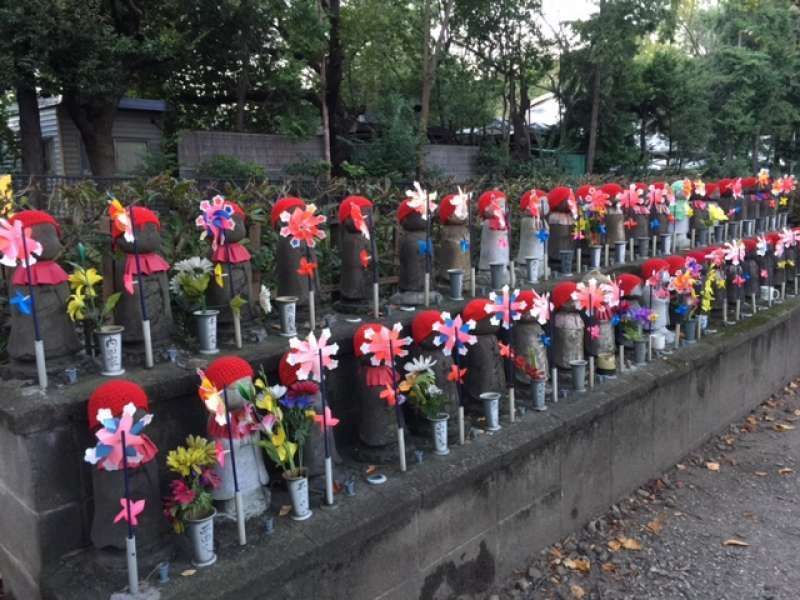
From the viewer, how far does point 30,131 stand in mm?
12102

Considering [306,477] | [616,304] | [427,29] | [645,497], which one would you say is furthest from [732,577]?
[427,29]

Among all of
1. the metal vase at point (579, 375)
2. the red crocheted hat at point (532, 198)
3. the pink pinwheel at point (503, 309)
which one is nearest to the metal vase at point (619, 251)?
the red crocheted hat at point (532, 198)

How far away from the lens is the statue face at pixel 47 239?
2482 millimetres

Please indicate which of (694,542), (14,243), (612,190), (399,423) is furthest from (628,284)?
(14,243)

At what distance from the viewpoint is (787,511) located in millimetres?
4121

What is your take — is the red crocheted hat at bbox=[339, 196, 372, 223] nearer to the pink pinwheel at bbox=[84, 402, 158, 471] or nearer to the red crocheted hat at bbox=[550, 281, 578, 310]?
the red crocheted hat at bbox=[550, 281, 578, 310]

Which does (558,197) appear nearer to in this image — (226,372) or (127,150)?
(226,372)

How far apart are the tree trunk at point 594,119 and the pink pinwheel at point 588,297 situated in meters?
13.1

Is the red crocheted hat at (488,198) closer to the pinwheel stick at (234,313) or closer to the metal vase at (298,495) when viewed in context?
the pinwheel stick at (234,313)

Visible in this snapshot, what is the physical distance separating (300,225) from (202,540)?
5.09 feet

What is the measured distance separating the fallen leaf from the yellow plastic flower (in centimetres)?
290

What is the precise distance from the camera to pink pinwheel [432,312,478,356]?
3.16 m

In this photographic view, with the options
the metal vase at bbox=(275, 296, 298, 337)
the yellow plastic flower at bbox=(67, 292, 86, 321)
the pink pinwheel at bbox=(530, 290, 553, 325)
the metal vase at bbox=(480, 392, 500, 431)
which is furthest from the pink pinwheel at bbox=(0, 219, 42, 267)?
the pink pinwheel at bbox=(530, 290, 553, 325)

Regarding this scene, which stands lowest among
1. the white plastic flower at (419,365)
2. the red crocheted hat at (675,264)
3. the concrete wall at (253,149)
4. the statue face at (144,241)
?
the white plastic flower at (419,365)
